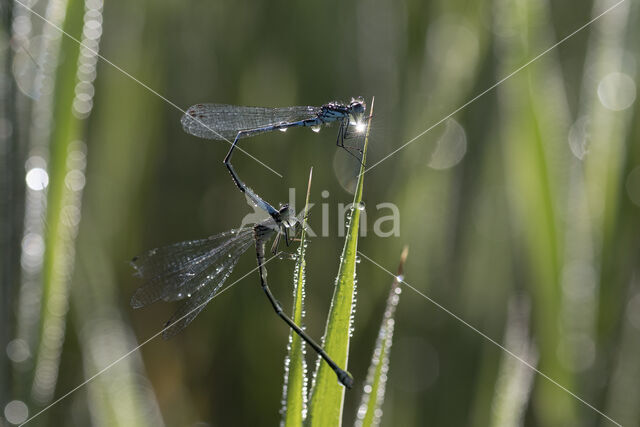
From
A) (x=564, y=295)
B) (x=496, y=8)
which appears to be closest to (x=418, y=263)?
(x=564, y=295)

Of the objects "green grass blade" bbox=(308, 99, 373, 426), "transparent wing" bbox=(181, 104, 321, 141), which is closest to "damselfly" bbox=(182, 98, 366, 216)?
"transparent wing" bbox=(181, 104, 321, 141)

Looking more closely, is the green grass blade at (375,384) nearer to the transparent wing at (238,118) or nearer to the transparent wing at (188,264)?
the transparent wing at (188,264)

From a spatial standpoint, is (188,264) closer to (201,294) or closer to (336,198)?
Answer: (201,294)

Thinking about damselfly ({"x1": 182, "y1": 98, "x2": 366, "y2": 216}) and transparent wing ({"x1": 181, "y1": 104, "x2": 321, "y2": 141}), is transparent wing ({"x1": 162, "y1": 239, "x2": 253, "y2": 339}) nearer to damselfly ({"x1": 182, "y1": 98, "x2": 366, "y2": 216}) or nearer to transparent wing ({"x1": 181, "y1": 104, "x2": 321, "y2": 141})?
damselfly ({"x1": 182, "y1": 98, "x2": 366, "y2": 216})

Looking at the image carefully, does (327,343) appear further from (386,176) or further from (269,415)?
(386,176)

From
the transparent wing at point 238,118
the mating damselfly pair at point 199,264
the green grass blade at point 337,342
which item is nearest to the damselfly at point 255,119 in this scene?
the transparent wing at point 238,118

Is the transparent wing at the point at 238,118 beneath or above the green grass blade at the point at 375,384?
above
